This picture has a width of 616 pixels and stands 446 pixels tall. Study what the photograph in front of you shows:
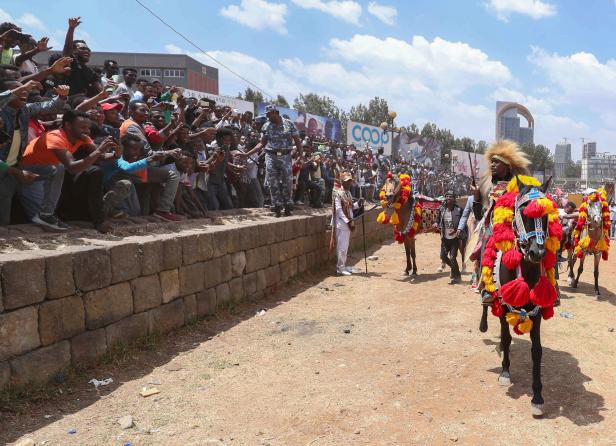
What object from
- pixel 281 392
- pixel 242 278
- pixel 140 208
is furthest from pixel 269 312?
pixel 281 392

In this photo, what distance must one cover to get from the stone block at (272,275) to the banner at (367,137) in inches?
687

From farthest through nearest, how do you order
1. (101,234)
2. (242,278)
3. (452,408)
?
(242,278)
(101,234)
(452,408)

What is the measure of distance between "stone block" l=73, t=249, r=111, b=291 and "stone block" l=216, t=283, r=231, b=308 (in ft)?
7.55

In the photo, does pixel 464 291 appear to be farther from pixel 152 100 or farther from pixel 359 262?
pixel 152 100

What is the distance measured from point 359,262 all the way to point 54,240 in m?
8.59

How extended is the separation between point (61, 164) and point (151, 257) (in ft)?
4.59

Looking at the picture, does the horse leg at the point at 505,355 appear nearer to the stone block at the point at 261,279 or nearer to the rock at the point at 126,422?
the rock at the point at 126,422

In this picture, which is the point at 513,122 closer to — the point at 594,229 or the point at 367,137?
the point at 367,137

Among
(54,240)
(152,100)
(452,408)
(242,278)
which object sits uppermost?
(152,100)

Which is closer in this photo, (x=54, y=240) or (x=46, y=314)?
(x=46, y=314)

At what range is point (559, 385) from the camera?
5.26 metres

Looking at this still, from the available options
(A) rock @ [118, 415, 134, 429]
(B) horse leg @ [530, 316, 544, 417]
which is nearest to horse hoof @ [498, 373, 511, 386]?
(B) horse leg @ [530, 316, 544, 417]

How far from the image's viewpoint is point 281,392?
5059 mm

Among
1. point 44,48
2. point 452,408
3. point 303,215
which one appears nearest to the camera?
point 452,408
